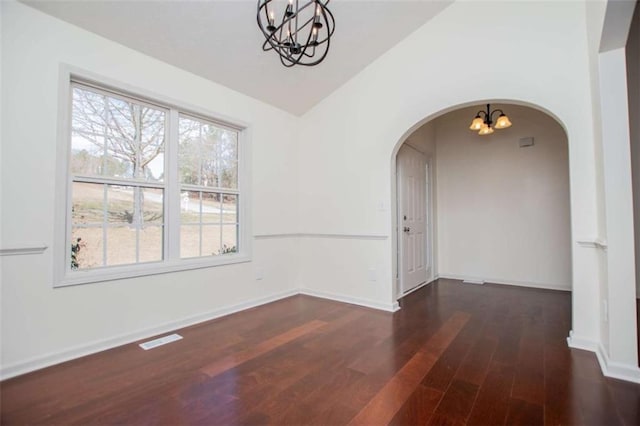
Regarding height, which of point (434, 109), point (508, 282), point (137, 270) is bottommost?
point (508, 282)

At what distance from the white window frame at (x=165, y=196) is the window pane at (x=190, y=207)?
69 millimetres

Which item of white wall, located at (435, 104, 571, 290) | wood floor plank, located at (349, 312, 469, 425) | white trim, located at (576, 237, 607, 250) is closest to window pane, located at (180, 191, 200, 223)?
wood floor plank, located at (349, 312, 469, 425)

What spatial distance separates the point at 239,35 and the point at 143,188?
5.71ft

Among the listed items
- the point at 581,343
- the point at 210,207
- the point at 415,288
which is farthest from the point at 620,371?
the point at 210,207

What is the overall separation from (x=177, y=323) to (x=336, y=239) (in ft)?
6.87

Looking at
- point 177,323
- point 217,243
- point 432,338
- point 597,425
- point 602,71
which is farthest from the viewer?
point 217,243

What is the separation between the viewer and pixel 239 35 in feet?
9.55

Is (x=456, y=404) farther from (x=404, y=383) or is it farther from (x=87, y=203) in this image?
(x=87, y=203)

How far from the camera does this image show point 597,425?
5.05 ft

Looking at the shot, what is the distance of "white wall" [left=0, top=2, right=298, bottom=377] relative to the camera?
2078 mm

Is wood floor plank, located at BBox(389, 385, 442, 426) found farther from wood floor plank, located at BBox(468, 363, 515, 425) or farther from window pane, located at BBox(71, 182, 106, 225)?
window pane, located at BBox(71, 182, 106, 225)

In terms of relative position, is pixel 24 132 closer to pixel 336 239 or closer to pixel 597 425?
pixel 336 239

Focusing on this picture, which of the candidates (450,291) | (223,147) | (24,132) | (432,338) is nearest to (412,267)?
(450,291)

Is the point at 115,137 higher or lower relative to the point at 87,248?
higher
